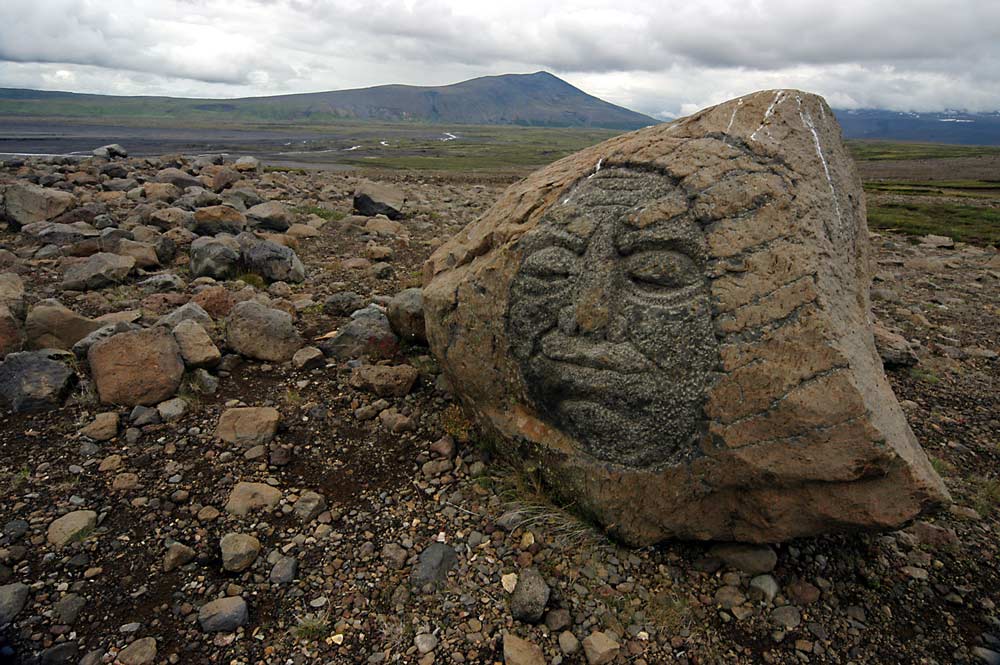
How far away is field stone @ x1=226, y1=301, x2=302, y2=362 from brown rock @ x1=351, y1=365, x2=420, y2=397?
1043 mm

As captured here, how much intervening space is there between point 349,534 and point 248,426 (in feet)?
5.75

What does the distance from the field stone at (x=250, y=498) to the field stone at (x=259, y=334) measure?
2.33 m

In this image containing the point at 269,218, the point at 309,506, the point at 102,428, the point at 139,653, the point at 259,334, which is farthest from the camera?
the point at 269,218

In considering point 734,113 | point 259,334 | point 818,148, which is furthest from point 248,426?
point 818,148

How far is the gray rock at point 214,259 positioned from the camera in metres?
10.0

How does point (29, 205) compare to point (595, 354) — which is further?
point (29, 205)

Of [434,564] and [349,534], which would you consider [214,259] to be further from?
[434,564]

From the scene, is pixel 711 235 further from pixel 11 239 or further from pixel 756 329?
pixel 11 239

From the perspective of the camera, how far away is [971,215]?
22547mm

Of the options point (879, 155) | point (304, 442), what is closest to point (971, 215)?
point (304, 442)

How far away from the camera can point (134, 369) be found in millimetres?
6156

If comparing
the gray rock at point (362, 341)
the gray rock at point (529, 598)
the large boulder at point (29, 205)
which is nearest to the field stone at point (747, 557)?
the gray rock at point (529, 598)

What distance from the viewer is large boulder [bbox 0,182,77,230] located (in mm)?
12367

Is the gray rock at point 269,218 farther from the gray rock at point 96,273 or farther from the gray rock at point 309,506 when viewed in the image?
the gray rock at point 309,506
